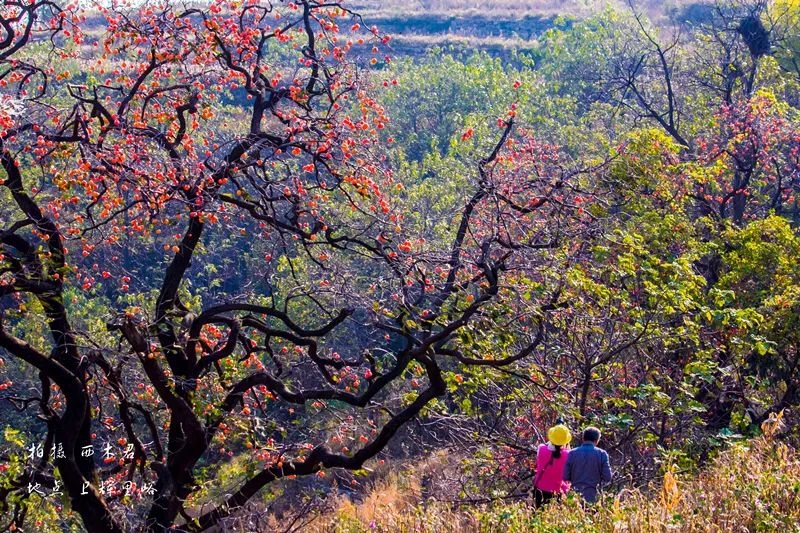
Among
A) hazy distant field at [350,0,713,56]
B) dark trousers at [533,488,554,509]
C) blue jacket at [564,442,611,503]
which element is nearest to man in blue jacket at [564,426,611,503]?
blue jacket at [564,442,611,503]

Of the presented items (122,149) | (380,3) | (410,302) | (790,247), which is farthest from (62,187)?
(380,3)

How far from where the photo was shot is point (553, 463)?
7.61 m

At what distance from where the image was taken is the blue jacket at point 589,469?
24.8ft

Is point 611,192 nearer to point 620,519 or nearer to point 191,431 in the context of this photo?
point 191,431

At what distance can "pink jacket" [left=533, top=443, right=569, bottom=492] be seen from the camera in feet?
24.9

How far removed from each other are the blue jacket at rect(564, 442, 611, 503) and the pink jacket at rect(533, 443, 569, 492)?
0.22 ft

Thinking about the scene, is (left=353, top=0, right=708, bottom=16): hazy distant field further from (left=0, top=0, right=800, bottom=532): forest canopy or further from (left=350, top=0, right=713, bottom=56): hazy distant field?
(left=0, top=0, right=800, bottom=532): forest canopy

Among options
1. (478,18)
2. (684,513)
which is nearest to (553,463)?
(684,513)

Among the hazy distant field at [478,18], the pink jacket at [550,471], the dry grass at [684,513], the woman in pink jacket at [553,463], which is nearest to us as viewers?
the dry grass at [684,513]

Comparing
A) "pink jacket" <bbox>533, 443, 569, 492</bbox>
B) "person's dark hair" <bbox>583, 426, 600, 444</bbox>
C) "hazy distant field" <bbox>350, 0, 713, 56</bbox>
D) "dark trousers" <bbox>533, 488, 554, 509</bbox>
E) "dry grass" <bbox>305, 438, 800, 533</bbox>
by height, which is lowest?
"dark trousers" <bbox>533, 488, 554, 509</bbox>

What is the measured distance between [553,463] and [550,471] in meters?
0.07

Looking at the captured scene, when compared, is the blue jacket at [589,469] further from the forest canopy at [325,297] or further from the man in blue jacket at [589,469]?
the forest canopy at [325,297]

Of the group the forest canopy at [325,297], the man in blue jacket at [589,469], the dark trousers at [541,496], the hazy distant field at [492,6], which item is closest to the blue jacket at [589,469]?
the man in blue jacket at [589,469]

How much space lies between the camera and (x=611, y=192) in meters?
14.0
